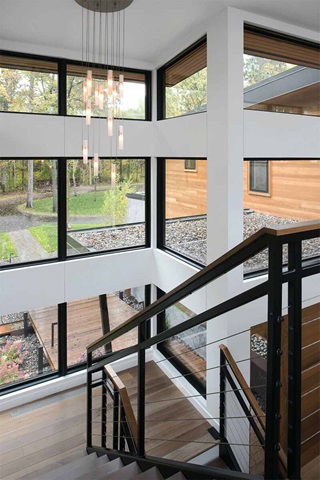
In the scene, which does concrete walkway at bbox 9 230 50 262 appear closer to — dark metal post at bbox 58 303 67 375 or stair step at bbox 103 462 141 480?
dark metal post at bbox 58 303 67 375

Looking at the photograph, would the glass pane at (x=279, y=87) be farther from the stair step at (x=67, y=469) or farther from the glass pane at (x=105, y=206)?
the stair step at (x=67, y=469)

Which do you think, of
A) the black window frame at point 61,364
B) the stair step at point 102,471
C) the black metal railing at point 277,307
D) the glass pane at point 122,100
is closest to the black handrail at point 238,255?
the black metal railing at point 277,307

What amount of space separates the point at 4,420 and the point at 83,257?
2339mm

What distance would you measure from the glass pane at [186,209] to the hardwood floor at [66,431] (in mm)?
1974

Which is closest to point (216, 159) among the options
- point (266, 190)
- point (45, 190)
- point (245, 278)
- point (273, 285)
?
point (266, 190)

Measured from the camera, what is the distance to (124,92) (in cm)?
540

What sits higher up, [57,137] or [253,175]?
[57,137]

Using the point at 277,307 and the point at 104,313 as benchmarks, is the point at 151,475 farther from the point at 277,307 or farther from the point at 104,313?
the point at 104,313

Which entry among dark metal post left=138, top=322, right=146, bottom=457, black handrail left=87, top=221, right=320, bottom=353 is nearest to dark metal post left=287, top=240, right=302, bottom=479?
black handrail left=87, top=221, right=320, bottom=353

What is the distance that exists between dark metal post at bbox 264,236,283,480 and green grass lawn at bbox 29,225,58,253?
14.8ft

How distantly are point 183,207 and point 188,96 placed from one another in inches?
57.9

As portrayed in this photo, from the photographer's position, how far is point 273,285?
1077mm

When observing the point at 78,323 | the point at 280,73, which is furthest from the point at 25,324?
the point at 280,73

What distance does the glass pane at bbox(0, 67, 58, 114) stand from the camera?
15.4ft
